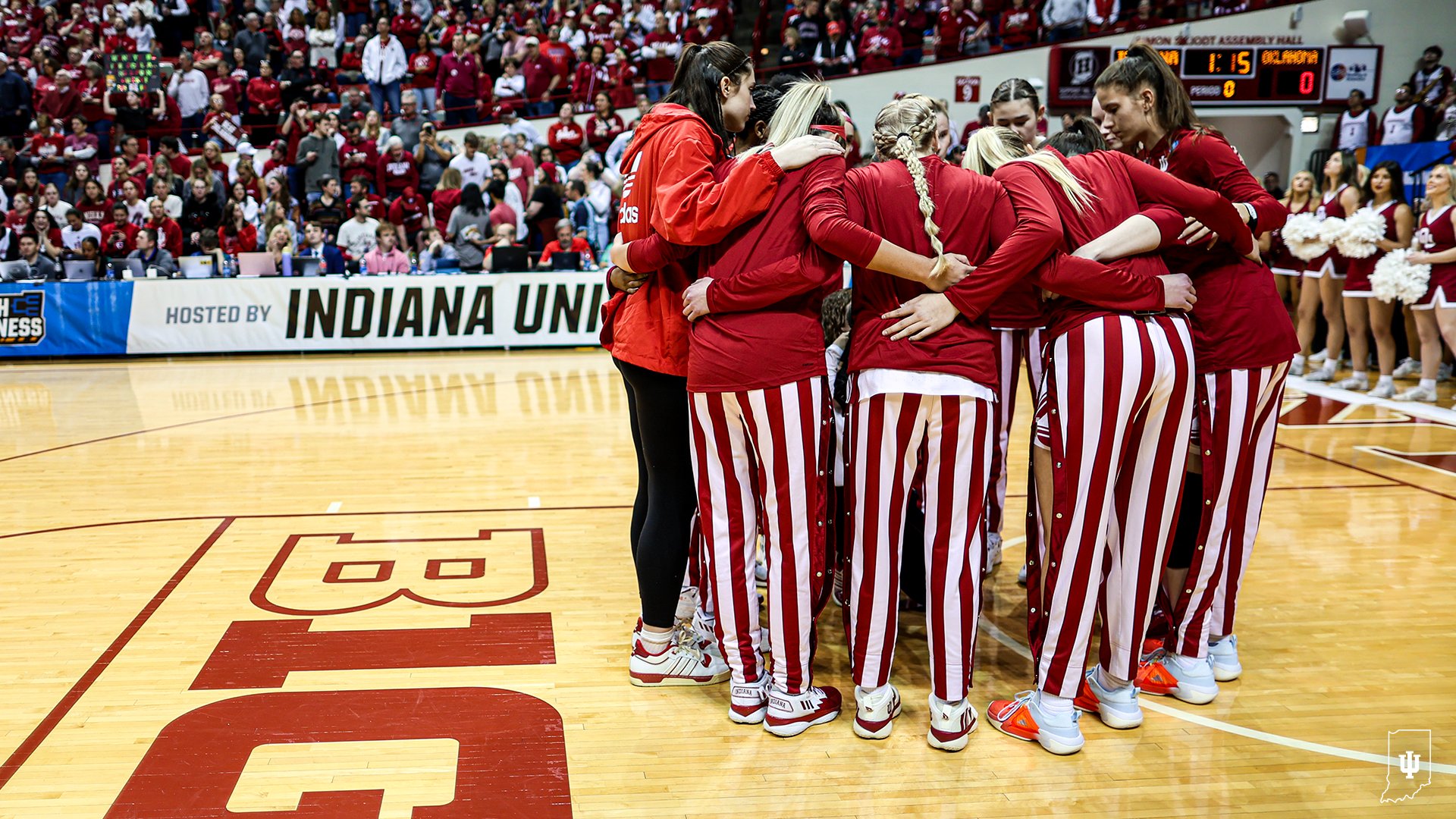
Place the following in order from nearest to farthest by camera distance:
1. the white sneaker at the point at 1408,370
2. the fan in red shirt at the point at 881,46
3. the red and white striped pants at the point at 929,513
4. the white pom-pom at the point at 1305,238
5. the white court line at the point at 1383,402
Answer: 1. the red and white striped pants at the point at 929,513
2. the white court line at the point at 1383,402
3. the white pom-pom at the point at 1305,238
4. the white sneaker at the point at 1408,370
5. the fan in red shirt at the point at 881,46

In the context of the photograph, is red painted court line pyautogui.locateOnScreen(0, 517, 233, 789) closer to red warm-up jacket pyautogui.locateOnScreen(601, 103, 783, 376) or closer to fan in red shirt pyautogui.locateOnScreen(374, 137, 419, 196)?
red warm-up jacket pyautogui.locateOnScreen(601, 103, 783, 376)

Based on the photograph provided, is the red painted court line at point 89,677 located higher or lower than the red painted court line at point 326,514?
higher

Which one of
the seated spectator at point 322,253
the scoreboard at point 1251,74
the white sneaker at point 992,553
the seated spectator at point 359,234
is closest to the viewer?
the white sneaker at point 992,553

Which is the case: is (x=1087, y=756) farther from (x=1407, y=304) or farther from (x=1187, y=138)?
(x=1407, y=304)

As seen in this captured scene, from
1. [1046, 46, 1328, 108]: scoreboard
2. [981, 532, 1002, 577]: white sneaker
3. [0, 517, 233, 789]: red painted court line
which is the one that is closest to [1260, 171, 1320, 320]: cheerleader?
[1046, 46, 1328, 108]: scoreboard

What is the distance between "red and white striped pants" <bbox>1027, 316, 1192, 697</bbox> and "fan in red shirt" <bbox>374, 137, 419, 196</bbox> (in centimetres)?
1279

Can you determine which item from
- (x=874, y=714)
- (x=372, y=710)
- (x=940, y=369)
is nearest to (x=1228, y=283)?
(x=940, y=369)

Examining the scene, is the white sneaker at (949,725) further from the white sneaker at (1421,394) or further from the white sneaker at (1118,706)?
the white sneaker at (1421,394)

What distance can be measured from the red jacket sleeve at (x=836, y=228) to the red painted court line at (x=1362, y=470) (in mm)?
4156

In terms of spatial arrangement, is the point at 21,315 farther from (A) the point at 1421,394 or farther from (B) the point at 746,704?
(A) the point at 1421,394

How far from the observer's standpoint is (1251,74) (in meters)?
15.9

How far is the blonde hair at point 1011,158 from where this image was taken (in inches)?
109

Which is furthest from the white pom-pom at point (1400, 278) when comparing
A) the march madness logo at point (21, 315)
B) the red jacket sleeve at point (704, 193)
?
the march madness logo at point (21, 315)

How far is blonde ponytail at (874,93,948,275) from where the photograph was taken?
104 inches
